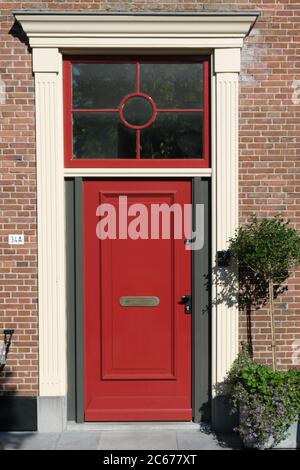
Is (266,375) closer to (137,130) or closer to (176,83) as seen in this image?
(137,130)

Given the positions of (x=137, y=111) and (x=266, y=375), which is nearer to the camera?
(x=266, y=375)

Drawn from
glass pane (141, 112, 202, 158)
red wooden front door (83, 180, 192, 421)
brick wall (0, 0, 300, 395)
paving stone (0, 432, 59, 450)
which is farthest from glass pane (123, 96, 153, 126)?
paving stone (0, 432, 59, 450)

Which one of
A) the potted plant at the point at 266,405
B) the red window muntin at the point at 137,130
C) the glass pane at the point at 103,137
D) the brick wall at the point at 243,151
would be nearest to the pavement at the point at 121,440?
the potted plant at the point at 266,405

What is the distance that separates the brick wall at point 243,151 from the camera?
5176 mm

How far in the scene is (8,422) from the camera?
5199 millimetres

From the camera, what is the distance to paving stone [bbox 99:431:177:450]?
15.9 ft

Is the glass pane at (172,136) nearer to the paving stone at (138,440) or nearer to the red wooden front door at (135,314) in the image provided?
the red wooden front door at (135,314)

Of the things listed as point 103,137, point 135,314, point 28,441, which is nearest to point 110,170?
point 103,137

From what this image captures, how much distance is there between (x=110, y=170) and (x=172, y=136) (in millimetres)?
719

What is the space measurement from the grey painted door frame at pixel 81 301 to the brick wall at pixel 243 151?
35cm

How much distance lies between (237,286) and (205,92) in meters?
1.97

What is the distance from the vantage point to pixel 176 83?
5316 millimetres

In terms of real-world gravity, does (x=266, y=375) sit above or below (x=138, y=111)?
below

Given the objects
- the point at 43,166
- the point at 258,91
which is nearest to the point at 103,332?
the point at 43,166
